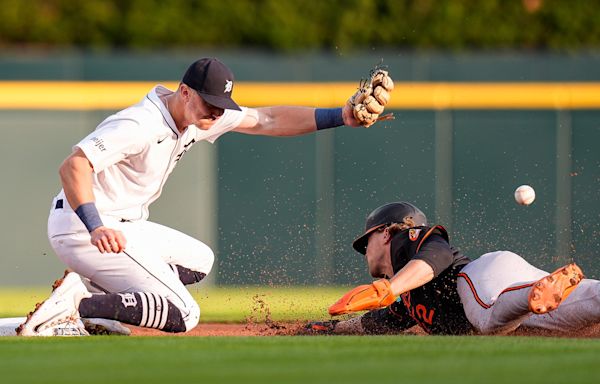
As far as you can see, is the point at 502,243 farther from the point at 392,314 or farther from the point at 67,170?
the point at 67,170

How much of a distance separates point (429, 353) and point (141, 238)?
1.81m

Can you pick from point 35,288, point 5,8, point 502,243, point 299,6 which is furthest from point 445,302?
point 5,8

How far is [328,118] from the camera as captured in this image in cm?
601

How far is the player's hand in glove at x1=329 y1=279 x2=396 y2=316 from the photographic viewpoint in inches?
195

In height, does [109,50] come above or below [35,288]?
above

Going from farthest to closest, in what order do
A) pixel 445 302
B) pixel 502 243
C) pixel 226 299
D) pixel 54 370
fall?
pixel 502 243 → pixel 226 299 → pixel 445 302 → pixel 54 370

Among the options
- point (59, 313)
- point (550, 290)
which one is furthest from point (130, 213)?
point (550, 290)

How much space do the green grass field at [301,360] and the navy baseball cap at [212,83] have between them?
3.64 feet

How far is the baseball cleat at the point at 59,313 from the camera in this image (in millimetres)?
5211

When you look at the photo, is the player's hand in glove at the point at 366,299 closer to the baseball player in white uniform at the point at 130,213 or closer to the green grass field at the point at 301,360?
the green grass field at the point at 301,360

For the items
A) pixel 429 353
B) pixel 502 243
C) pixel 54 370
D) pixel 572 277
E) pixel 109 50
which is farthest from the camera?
pixel 109 50

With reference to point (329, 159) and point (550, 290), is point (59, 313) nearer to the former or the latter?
point (550, 290)

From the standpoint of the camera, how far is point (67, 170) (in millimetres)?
5191

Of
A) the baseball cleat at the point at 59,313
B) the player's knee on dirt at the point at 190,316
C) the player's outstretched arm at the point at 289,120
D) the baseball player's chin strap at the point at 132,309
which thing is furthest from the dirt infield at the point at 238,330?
the player's outstretched arm at the point at 289,120
